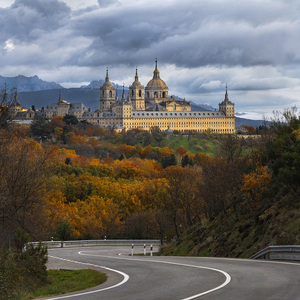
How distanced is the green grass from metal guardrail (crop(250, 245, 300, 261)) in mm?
5593

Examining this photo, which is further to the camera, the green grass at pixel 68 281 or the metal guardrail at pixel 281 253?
the metal guardrail at pixel 281 253

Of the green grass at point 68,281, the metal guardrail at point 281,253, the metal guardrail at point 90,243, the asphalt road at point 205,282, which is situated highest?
the metal guardrail at point 281,253

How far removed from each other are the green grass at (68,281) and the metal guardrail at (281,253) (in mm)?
5593

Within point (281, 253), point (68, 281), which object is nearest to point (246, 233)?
point (281, 253)

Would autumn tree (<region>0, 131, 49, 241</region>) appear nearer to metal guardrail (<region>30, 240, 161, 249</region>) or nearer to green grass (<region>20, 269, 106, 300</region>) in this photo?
green grass (<region>20, 269, 106, 300</region>)

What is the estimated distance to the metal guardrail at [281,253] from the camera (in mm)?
18844

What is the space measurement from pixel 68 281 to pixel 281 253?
6641 millimetres

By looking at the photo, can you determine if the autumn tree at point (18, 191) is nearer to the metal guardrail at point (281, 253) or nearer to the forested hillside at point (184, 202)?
the forested hillside at point (184, 202)

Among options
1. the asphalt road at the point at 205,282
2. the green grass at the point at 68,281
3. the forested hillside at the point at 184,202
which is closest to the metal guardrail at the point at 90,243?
the forested hillside at the point at 184,202

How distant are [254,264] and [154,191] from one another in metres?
62.2

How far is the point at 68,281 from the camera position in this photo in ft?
62.5

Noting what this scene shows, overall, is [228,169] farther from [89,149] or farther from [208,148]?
[208,148]

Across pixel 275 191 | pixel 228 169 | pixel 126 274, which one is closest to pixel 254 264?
pixel 126 274

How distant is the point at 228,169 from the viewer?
44.5 metres
